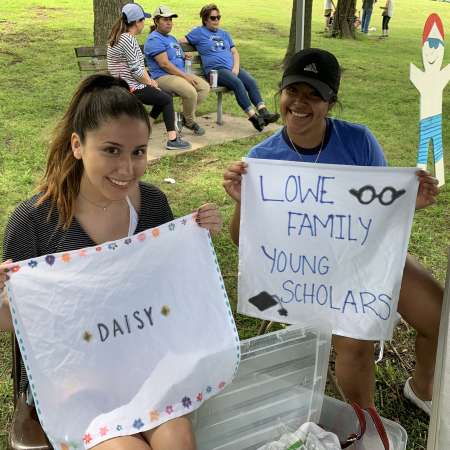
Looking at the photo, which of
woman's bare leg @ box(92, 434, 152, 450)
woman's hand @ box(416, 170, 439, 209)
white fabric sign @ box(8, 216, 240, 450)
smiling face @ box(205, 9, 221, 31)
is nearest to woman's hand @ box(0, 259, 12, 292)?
white fabric sign @ box(8, 216, 240, 450)

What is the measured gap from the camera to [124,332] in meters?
1.80

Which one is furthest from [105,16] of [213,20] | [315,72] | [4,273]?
[4,273]

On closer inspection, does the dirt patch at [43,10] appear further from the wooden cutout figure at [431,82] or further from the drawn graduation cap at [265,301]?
the drawn graduation cap at [265,301]

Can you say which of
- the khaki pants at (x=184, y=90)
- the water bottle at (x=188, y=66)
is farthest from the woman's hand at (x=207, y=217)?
the water bottle at (x=188, y=66)

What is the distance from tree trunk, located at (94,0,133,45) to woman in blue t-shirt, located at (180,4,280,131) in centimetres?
94

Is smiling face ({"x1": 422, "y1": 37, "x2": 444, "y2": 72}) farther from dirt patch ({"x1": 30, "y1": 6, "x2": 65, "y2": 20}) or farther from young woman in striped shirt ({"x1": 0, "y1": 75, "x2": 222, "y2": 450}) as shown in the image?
dirt patch ({"x1": 30, "y1": 6, "x2": 65, "y2": 20})

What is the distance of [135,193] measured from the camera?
2062mm

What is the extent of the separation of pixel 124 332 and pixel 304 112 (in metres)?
1.16

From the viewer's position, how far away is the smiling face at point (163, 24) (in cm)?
643

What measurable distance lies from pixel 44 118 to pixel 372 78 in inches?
252

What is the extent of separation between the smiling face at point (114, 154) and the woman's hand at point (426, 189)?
1.01 metres

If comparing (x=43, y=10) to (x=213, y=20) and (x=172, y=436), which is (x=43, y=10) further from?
(x=172, y=436)

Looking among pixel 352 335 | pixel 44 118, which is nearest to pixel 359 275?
pixel 352 335

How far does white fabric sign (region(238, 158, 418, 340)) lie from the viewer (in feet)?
6.89
